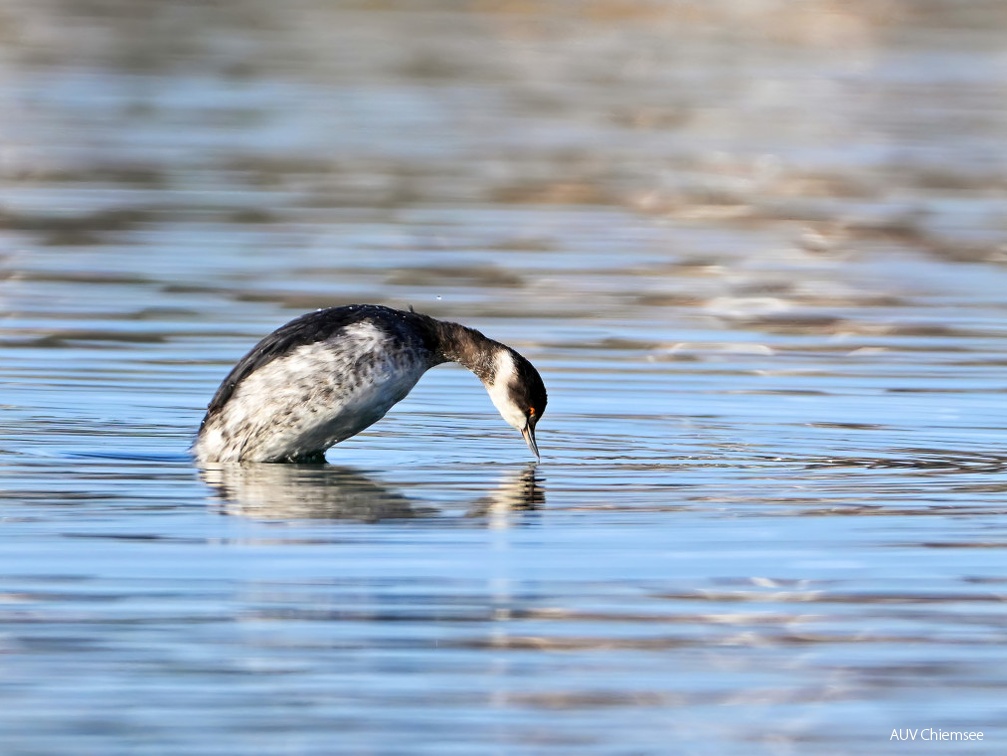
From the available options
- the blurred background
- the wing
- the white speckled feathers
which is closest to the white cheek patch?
the blurred background

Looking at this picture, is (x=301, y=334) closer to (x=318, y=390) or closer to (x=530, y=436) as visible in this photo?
(x=318, y=390)

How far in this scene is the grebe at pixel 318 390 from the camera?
11.2 m

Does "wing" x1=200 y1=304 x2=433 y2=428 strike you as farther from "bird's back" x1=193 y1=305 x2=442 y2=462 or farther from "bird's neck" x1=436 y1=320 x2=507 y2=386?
"bird's neck" x1=436 y1=320 x2=507 y2=386

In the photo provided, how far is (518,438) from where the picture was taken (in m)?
12.2

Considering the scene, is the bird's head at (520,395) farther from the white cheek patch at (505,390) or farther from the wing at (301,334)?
the wing at (301,334)

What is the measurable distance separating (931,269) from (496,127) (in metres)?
11.6

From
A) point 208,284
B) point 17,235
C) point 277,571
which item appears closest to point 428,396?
point 208,284

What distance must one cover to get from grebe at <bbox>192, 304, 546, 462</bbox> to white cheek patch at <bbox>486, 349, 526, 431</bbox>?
10mm

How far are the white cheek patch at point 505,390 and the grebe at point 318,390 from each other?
0.03ft

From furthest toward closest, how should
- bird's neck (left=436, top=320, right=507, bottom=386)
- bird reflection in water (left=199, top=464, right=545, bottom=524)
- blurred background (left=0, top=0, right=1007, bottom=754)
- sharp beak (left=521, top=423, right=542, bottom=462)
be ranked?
bird's neck (left=436, top=320, right=507, bottom=386) < sharp beak (left=521, top=423, right=542, bottom=462) < bird reflection in water (left=199, top=464, right=545, bottom=524) < blurred background (left=0, top=0, right=1007, bottom=754)

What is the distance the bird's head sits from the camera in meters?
11.7

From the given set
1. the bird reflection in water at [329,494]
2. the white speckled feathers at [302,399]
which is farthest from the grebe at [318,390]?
the bird reflection in water at [329,494]

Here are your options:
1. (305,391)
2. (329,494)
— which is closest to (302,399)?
(305,391)

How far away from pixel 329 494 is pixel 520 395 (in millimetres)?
1472
